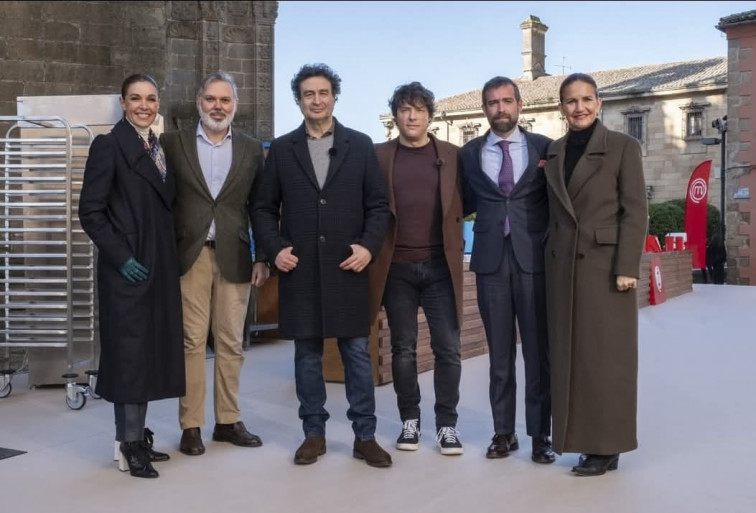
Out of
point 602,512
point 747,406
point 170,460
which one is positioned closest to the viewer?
point 602,512

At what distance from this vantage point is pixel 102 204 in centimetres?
448

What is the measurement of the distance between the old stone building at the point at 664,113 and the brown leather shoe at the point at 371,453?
1324 inches

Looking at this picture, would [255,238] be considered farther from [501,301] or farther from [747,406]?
[747,406]

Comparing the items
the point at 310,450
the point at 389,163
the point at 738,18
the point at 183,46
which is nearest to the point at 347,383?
the point at 310,450

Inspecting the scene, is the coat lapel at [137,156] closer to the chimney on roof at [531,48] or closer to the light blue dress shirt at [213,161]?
the light blue dress shirt at [213,161]

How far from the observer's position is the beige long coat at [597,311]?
4.49 meters

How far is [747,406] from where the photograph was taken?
Answer: 246 inches

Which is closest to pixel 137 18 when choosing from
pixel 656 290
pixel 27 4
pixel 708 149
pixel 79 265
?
pixel 27 4

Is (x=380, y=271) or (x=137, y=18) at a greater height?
(x=137, y=18)

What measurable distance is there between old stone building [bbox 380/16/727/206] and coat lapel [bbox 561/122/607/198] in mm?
33370

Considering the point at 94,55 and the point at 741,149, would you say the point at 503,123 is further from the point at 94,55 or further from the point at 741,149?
the point at 741,149

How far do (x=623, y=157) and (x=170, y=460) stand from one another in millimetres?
2646

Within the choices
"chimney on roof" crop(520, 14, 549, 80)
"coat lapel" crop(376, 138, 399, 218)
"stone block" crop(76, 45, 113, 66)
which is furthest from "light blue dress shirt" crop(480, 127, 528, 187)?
"chimney on roof" crop(520, 14, 549, 80)

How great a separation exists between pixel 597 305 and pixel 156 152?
7.39 feet
